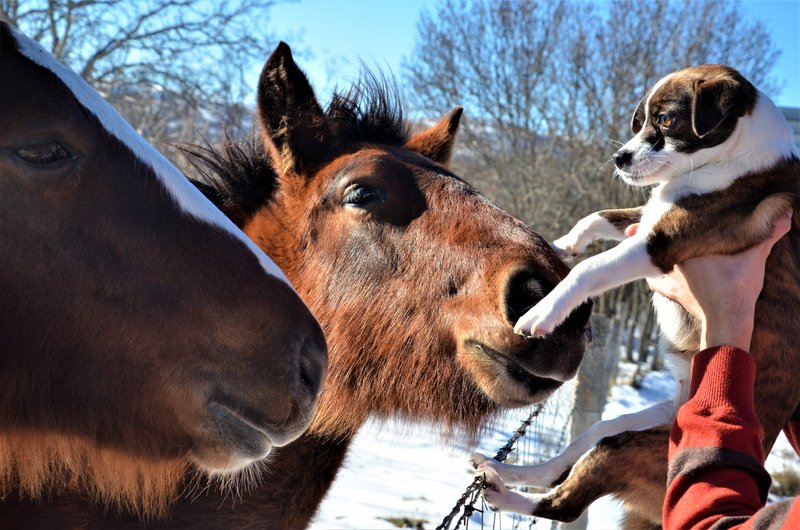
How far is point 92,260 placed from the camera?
69.6 inches

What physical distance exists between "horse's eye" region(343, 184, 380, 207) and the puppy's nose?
1.01 meters

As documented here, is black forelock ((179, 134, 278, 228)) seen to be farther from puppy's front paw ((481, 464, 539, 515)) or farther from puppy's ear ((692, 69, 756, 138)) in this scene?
puppy's ear ((692, 69, 756, 138))

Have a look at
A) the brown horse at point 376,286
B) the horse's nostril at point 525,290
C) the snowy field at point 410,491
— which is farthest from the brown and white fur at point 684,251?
the snowy field at point 410,491

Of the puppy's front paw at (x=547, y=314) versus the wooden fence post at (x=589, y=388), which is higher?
the puppy's front paw at (x=547, y=314)

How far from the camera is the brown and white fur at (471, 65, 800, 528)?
8.16 ft

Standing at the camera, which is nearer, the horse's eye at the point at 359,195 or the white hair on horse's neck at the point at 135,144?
the white hair on horse's neck at the point at 135,144

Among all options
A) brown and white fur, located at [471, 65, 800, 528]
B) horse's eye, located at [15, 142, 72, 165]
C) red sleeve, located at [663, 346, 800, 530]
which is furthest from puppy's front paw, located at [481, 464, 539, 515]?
horse's eye, located at [15, 142, 72, 165]

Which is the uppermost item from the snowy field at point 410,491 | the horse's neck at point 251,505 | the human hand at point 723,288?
the human hand at point 723,288

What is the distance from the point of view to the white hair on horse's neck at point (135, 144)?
1816 mm

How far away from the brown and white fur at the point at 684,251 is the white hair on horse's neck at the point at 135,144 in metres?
1.14

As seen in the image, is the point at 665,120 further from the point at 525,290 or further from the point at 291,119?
the point at 291,119

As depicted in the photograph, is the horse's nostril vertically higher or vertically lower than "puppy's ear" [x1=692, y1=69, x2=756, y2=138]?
lower

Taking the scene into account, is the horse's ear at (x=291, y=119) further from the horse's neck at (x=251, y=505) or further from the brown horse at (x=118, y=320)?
the horse's neck at (x=251, y=505)

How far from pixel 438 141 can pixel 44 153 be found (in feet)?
6.62
